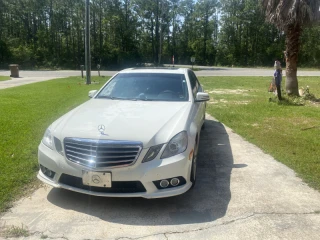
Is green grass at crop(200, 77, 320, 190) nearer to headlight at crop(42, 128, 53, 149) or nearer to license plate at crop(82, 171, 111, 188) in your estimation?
license plate at crop(82, 171, 111, 188)

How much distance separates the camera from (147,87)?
17.7ft

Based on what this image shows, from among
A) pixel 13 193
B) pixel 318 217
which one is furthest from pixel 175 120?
pixel 13 193

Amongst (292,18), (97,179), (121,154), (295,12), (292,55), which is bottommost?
(97,179)

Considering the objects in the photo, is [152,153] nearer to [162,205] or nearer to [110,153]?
[110,153]

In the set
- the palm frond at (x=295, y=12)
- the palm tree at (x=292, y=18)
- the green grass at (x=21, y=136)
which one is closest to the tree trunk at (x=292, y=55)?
the palm tree at (x=292, y=18)

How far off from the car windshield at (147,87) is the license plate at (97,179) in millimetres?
1971

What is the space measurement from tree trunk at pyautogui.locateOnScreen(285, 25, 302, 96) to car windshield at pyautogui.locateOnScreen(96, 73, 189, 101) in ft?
31.8

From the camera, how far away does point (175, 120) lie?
4008 mm

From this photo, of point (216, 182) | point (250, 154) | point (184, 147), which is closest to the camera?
point (184, 147)

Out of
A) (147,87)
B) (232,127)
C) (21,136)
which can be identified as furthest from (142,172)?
(232,127)

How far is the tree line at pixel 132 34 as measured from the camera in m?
50.2

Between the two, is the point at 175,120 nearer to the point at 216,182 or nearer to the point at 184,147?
the point at 184,147

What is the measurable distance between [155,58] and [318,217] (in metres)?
58.7

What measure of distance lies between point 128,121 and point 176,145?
0.69 meters
